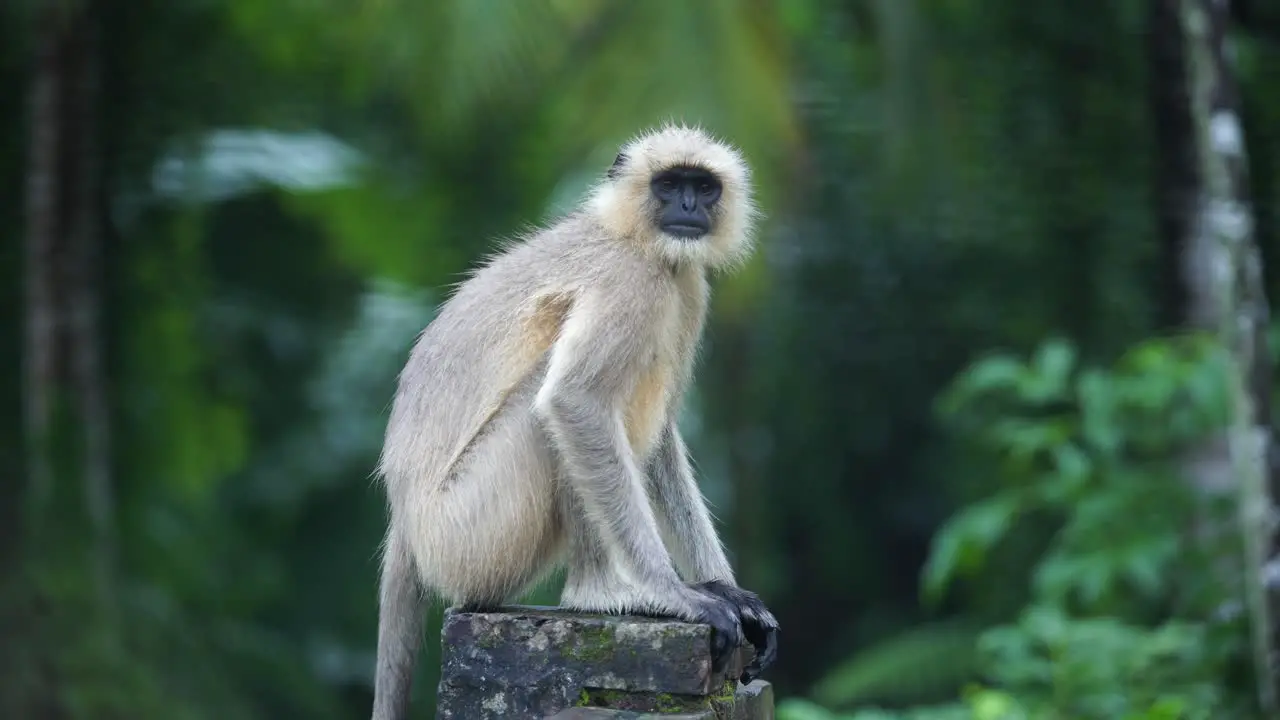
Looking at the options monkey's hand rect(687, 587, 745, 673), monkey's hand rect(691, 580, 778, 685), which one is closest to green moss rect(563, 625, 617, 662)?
monkey's hand rect(687, 587, 745, 673)

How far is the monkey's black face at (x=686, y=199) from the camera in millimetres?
5586

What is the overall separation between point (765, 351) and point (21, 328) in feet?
20.9

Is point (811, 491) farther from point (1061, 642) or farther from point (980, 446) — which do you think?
point (1061, 642)

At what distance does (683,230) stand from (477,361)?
0.82m

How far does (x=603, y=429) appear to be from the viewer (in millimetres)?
5180

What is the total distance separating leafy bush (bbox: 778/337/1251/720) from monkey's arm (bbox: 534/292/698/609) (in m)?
1.61

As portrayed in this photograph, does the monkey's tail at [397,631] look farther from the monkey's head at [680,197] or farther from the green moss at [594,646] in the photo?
the monkey's head at [680,197]

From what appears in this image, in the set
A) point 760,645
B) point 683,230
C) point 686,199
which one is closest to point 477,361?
point 683,230

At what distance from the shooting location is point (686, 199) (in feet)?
18.6

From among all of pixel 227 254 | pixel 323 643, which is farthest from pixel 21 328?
pixel 323 643

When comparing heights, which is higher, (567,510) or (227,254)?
(227,254)

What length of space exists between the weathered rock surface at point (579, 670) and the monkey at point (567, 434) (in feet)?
0.81

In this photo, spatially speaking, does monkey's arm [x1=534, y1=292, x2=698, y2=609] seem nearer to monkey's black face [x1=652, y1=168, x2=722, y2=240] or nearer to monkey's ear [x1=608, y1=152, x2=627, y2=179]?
monkey's black face [x1=652, y1=168, x2=722, y2=240]

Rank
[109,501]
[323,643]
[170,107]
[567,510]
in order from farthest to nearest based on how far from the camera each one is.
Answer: [323,643] → [170,107] → [109,501] → [567,510]
